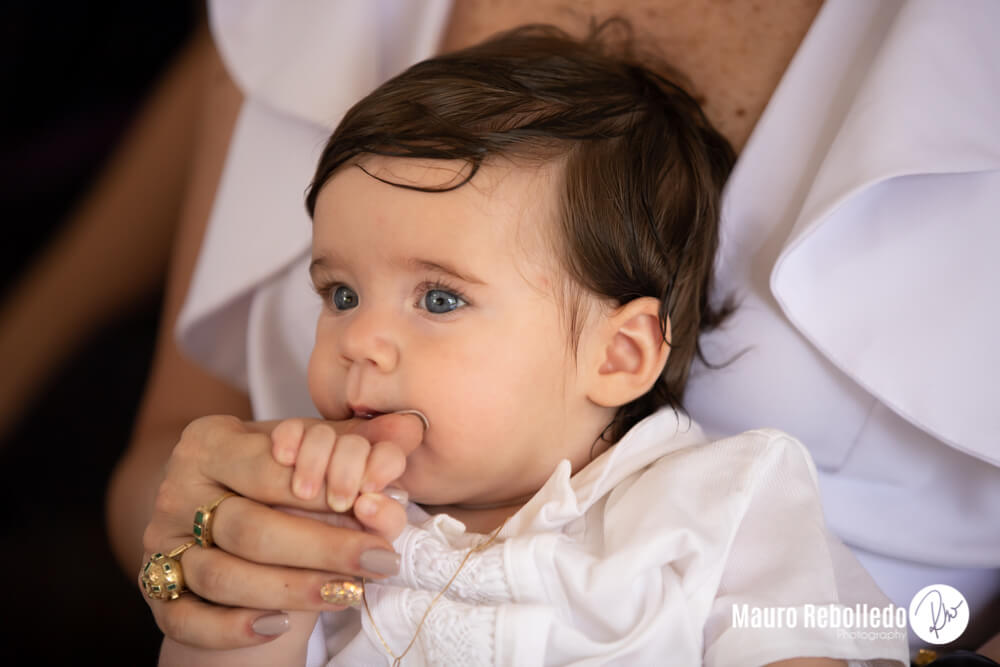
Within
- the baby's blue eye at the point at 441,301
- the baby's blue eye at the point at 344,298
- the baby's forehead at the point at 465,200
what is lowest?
the baby's blue eye at the point at 344,298

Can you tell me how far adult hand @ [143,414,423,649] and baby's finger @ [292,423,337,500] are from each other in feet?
0.06

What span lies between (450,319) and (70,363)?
61.6 inches

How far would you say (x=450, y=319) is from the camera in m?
0.92

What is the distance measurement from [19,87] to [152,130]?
0.52 metres

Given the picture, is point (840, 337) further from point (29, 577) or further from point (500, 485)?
point (29, 577)

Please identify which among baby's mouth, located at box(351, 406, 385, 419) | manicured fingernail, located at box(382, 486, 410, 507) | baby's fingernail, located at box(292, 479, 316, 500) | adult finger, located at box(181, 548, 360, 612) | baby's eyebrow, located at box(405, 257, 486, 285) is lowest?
adult finger, located at box(181, 548, 360, 612)

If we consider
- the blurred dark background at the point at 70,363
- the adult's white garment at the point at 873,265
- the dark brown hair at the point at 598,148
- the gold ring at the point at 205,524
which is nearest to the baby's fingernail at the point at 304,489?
the gold ring at the point at 205,524

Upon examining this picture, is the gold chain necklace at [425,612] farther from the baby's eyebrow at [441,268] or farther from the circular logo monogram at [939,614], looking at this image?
the circular logo monogram at [939,614]

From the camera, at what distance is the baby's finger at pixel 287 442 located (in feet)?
2.62

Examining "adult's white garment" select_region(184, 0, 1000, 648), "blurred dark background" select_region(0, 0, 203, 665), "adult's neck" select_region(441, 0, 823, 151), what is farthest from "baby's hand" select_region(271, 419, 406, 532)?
"blurred dark background" select_region(0, 0, 203, 665)

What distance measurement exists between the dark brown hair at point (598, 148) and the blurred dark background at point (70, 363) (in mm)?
1277

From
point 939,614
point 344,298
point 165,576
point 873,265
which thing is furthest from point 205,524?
point 939,614

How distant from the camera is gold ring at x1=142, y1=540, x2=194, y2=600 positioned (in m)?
0.86

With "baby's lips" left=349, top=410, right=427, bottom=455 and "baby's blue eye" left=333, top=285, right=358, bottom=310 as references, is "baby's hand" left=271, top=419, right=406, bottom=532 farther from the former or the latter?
"baby's blue eye" left=333, top=285, right=358, bottom=310
